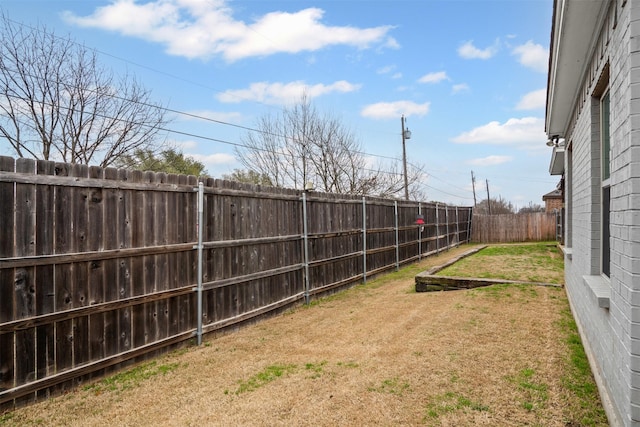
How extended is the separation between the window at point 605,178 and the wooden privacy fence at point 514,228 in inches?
746

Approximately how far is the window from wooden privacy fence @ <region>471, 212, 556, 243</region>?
18.9 metres

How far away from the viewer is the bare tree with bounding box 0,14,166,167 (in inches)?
347

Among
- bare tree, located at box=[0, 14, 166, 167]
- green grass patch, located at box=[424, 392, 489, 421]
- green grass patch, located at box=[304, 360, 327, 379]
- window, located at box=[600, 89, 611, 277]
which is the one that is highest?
bare tree, located at box=[0, 14, 166, 167]

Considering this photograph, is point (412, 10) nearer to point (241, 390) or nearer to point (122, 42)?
point (122, 42)

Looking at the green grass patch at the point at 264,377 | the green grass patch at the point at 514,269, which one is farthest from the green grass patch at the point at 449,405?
the green grass patch at the point at 514,269

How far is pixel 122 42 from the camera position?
9.81 meters

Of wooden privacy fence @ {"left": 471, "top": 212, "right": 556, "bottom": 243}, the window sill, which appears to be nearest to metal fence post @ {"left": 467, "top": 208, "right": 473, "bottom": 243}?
wooden privacy fence @ {"left": 471, "top": 212, "right": 556, "bottom": 243}

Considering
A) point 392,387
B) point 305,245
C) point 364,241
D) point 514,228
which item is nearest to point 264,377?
point 392,387

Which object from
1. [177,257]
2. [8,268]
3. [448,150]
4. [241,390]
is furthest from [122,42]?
[448,150]

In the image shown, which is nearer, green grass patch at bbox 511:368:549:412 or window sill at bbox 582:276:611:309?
window sill at bbox 582:276:611:309

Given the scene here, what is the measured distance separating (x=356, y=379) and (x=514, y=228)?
20320mm

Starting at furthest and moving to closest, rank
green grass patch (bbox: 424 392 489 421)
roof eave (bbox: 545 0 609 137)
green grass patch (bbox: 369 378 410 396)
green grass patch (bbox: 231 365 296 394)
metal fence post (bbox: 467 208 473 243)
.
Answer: metal fence post (bbox: 467 208 473 243) < green grass patch (bbox: 231 365 296 394) < green grass patch (bbox: 369 378 410 396) < green grass patch (bbox: 424 392 489 421) < roof eave (bbox: 545 0 609 137)

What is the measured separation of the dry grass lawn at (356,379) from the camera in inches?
110

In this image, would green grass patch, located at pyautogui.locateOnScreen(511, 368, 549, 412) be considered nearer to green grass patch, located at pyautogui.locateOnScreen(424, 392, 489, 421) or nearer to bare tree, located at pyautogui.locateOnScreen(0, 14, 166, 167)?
green grass patch, located at pyautogui.locateOnScreen(424, 392, 489, 421)
